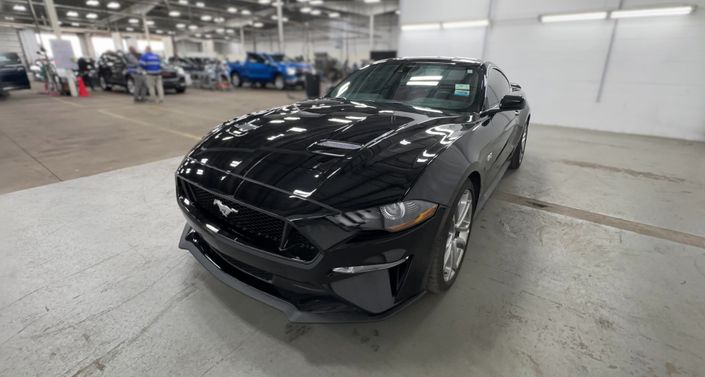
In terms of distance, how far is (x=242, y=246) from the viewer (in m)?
1.33

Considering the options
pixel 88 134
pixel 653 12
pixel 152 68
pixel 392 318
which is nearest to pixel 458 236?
pixel 392 318

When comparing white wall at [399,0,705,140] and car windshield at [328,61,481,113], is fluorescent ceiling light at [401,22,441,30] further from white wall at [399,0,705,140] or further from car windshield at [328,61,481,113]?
car windshield at [328,61,481,113]

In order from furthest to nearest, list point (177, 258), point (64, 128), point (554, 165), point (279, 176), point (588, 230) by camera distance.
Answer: point (64, 128)
point (554, 165)
point (588, 230)
point (177, 258)
point (279, 176)

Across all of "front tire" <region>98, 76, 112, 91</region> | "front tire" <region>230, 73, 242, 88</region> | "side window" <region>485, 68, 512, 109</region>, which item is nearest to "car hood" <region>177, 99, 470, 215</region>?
"side window" <region>485, 68, 512, 109</region>

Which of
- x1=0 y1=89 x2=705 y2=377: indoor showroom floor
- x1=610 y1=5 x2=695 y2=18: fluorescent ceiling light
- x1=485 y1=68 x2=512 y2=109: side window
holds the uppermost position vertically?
x1=610 y1=5 x2=695 y2=18: fluorescent ceiling light

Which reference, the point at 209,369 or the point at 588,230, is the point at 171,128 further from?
the point at 588,230

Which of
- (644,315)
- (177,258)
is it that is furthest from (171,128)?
(644,315)

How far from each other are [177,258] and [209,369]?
974mm

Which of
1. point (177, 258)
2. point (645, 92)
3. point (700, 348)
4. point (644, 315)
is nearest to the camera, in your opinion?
point (700, 348)

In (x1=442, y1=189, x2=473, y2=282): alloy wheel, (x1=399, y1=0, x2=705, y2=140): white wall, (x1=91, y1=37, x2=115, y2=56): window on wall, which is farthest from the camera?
(x1=91, y1=37, x2=115, y2=56): window on wall

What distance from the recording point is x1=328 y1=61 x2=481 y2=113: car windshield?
2289 millimetres

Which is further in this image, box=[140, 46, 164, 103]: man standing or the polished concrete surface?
box=[140, 46, 164, 103]: man standing

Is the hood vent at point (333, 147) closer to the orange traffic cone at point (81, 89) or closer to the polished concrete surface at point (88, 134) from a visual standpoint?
the polished concrete surface at point (88, 134)

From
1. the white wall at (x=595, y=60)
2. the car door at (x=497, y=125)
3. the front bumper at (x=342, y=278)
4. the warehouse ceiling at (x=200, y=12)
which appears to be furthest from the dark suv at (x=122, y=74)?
the front bumper at (x=342, y=278)
